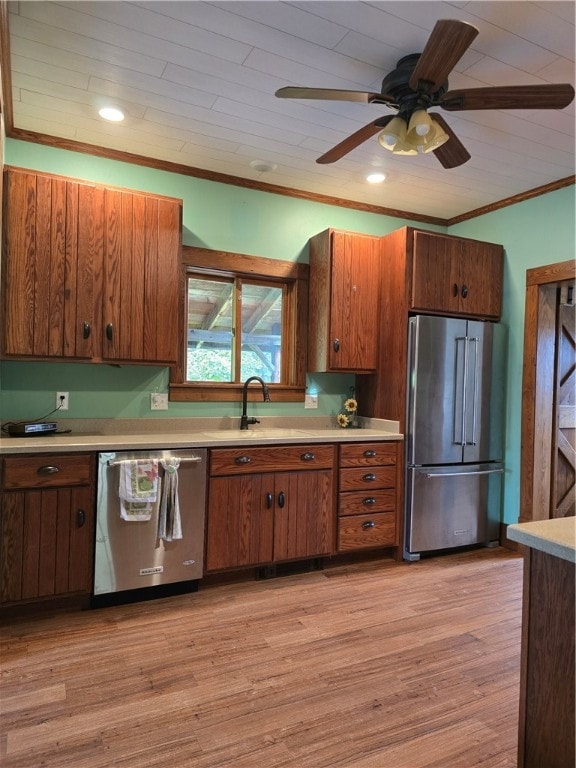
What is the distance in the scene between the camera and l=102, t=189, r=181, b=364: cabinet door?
2754 mm

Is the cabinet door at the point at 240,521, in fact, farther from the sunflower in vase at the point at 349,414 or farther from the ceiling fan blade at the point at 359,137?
the ceiling fan blade at the point at 359,137

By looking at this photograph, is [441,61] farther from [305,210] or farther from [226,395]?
[226,395]

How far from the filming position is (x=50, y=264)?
2607mm

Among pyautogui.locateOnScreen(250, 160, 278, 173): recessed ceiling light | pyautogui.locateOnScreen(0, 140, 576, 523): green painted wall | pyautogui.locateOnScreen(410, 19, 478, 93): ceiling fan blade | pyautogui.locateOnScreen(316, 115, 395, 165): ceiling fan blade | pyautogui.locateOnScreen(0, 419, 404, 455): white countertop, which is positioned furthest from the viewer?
pyautogui.locateOnScreen(250, 160, 278, 173): recessed ceiling light

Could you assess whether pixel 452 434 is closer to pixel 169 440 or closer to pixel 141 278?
pixel 169 440

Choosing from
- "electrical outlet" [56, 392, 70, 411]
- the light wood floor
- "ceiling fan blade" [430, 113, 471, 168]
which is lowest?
the light wood floor

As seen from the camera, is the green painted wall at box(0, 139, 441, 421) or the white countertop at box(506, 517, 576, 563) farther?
the green painted wall at box(0, 139, 441, 421)

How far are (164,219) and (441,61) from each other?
70.7 inches

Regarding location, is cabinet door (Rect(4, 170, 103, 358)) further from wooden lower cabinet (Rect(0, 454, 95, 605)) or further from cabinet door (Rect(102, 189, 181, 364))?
wooden lower cabinet (Rect(0, 454, 95, 605))

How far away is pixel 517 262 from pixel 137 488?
323cm

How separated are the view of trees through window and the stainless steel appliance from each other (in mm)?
911

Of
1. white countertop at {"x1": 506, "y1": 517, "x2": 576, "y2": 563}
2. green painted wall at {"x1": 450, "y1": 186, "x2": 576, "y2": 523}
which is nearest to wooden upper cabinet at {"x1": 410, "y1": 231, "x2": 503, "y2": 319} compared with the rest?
green painted wall at {"x1": 450, "y1": 186, "x2": 576, "y2": 523}

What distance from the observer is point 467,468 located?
3.50 metres

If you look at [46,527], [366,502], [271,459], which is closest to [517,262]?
[366,502]
